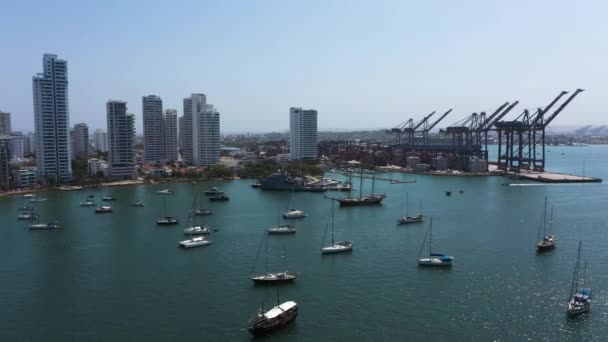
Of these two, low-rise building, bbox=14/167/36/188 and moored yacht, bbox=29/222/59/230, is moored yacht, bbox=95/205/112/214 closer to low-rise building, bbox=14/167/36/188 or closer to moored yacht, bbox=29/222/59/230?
moored yacht, bbox=29/222/59/230

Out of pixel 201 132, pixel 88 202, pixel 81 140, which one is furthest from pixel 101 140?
pixel 88 202

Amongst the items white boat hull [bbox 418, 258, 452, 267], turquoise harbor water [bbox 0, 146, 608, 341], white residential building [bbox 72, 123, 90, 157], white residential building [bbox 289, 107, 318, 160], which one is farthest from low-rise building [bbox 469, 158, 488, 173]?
white residential building [bbox 72, 123, 90, 157]

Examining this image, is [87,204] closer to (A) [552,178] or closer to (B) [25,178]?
(B) [25,178]

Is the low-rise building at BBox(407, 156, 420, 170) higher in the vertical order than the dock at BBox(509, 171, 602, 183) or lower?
higher

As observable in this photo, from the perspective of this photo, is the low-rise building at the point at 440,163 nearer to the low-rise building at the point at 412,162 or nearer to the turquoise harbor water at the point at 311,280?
the low-rise building at the point at 412,162

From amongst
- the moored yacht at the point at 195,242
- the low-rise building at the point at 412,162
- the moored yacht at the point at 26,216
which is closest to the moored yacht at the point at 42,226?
the moored yacht at the point at 26,216

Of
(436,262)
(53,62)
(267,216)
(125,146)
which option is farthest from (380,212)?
(53,62)
